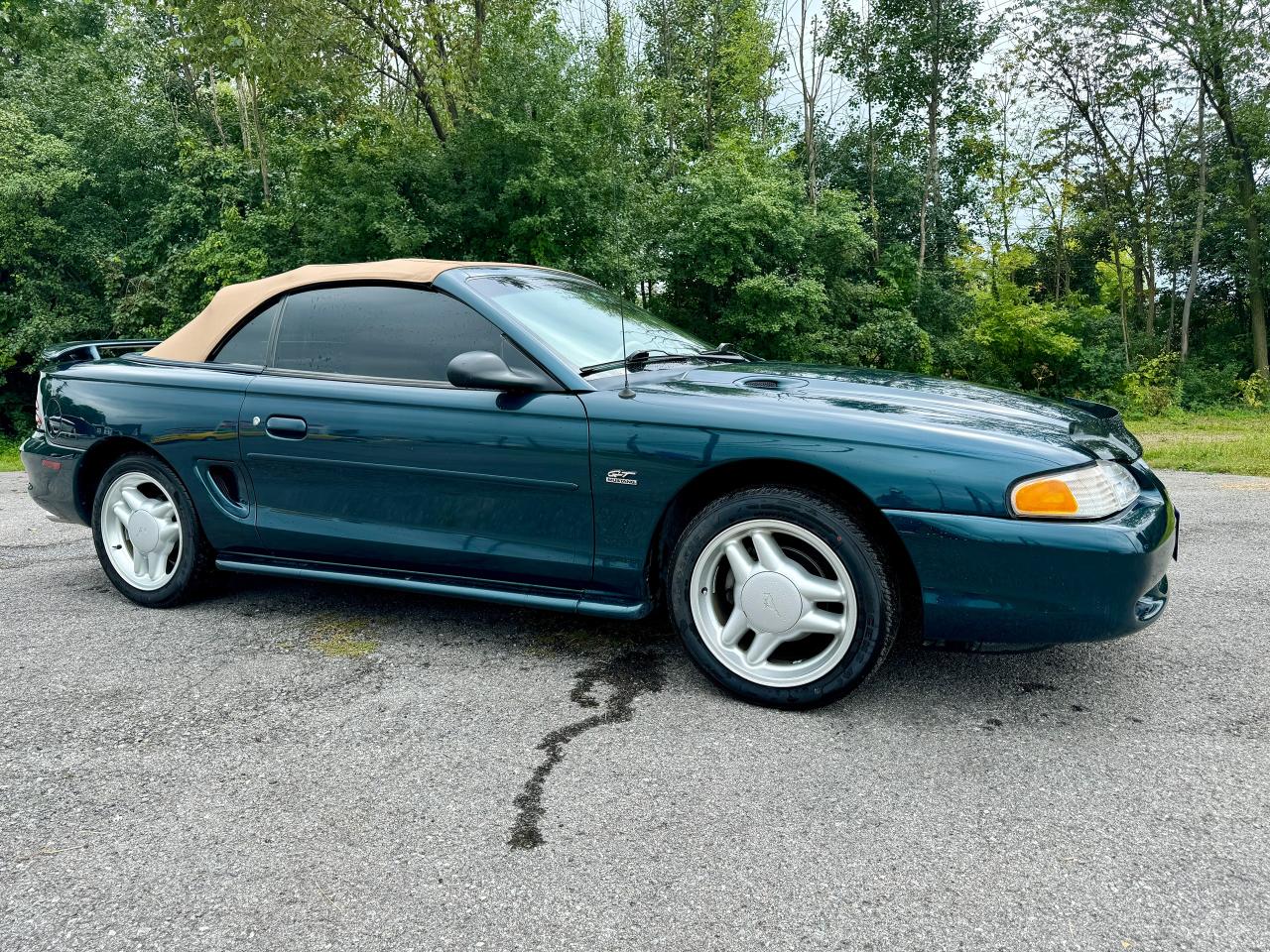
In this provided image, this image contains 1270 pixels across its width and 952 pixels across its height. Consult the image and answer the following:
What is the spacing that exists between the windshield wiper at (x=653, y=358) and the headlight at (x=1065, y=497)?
58.7 inches

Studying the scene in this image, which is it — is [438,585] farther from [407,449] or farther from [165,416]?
[165,416]

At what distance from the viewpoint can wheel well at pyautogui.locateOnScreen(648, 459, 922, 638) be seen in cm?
302

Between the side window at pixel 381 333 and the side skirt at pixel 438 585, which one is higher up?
the side window at pixel 381 333

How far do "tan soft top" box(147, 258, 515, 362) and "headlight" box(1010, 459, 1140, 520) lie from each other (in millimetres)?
2290

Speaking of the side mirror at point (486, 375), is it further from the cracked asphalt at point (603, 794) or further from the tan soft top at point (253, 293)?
the cracked asphalt at point (603, 794)

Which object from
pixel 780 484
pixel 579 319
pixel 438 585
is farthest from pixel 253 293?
pixel 780 484

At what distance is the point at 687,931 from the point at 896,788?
0.84m

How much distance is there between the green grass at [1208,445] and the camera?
8.97m

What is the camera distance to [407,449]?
355 centimetres

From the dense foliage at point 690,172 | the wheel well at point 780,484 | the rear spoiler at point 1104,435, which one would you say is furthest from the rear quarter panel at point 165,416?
the dense foliage at point 690,172

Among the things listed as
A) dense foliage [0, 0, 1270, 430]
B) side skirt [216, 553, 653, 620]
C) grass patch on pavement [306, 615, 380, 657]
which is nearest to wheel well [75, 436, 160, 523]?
side skirt [216, 553, 653, 620]

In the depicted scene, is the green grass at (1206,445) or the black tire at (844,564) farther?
the green grass at (1206,445)

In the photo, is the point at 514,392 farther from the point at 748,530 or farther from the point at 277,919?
the point at 277,919

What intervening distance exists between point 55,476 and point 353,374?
1.73m
